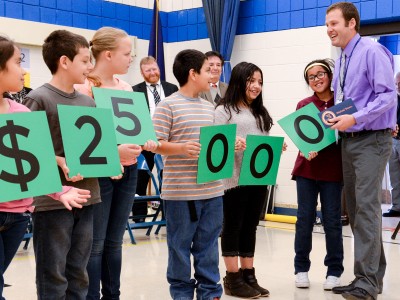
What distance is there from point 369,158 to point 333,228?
563 millimetres

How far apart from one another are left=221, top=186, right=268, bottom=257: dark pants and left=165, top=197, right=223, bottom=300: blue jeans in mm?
358

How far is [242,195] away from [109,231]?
959 mm

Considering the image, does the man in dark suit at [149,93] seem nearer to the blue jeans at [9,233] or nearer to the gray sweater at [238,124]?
the gray sweater at [238,124]

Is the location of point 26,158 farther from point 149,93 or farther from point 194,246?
point 149,93

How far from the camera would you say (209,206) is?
2902 mm

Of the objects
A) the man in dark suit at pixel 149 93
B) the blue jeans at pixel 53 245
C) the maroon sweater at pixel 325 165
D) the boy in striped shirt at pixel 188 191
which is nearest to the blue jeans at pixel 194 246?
the boy in striped shirt at pixel 188 191

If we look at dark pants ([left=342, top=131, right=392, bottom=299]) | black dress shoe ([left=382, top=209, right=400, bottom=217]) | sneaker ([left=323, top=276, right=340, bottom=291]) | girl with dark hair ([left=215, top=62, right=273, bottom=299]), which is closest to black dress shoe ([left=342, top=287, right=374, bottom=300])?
dark pants ([left=342, top=131, right=392, bottom=299])

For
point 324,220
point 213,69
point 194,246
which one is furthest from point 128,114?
point 213,69

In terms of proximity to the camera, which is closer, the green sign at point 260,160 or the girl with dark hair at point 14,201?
the girl with dark hair at point 14,201

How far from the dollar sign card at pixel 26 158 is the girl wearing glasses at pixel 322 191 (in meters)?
1.91

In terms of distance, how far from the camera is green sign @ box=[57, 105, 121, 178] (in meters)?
2.10

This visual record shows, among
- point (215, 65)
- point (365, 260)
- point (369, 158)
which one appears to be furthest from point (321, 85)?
point (215, 65)

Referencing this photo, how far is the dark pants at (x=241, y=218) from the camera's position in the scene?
10.9ft

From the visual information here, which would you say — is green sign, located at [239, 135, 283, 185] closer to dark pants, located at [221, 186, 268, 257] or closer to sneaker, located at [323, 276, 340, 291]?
dark pants, located at [221, 186, 268, 257]
